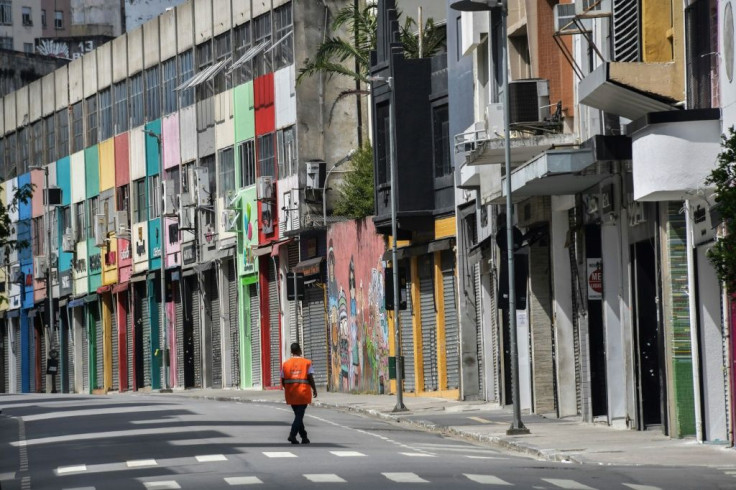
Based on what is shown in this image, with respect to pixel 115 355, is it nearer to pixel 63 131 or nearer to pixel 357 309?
pixel 63 131

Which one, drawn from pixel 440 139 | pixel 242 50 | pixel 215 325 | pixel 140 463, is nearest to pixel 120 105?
pixel 242 50

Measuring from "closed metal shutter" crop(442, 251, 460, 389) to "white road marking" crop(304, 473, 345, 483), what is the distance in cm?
2549

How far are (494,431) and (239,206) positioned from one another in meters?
33.4

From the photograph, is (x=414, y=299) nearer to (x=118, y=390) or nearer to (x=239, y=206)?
(x=239, y=206)

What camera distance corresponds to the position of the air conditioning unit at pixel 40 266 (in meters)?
83.9

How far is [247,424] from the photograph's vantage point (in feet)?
105

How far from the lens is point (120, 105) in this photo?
75.8m

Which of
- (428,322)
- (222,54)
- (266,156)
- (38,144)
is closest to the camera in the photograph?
(428,322)

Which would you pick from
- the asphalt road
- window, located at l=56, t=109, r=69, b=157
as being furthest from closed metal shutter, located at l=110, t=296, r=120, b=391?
the asphalt road

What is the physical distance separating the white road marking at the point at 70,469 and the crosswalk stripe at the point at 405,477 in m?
4.41

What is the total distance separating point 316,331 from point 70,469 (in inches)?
1366

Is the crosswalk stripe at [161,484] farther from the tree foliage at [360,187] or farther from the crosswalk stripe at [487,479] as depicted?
the tree foliage at [360,187]

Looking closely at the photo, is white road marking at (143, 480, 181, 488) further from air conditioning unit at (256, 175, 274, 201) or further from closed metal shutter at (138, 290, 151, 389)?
closed metal shutter at (138, 290, 151, 389)

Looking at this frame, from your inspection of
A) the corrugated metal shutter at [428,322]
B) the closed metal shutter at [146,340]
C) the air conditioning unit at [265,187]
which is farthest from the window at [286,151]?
the closed metal shutter at [146,340]
